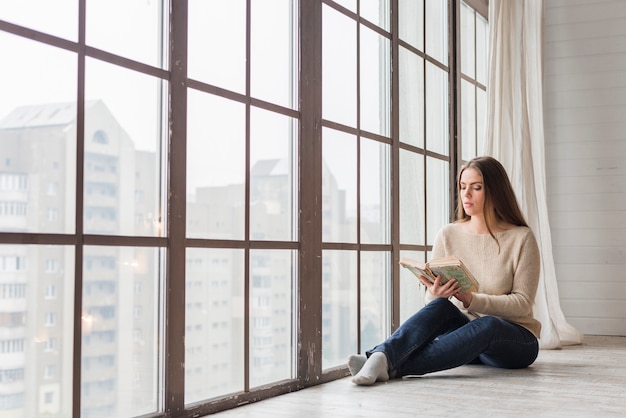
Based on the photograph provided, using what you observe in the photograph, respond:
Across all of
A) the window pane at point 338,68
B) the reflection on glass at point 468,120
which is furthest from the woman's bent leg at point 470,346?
the reflection on glass at point 468,120

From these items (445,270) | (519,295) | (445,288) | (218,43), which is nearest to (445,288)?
(445,288)

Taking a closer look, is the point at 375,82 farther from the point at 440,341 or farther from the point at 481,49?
the point at 481,49

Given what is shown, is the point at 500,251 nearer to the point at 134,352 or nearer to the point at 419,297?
the point at 419,297

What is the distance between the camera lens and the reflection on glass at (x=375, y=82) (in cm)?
343

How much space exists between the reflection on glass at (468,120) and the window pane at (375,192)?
97cm

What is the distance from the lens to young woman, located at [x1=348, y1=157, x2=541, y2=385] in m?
2.93

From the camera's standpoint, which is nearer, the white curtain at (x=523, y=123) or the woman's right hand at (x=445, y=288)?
the woman's right hand at (x=445, y=288)

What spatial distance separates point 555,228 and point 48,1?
390 centimetres

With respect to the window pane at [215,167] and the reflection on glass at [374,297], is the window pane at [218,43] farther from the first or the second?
the reflection on glass at [374,297]

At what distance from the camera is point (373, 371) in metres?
2.83

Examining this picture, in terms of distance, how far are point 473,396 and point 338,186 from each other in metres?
0.98

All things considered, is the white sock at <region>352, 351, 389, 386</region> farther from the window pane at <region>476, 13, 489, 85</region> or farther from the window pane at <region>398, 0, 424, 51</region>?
the window pane at <region>476, 13, 489, 85</region>

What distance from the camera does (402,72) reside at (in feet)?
12.4

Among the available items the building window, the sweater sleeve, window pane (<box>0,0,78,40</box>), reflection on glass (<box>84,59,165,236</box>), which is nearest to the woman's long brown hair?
the sweater sleeve
